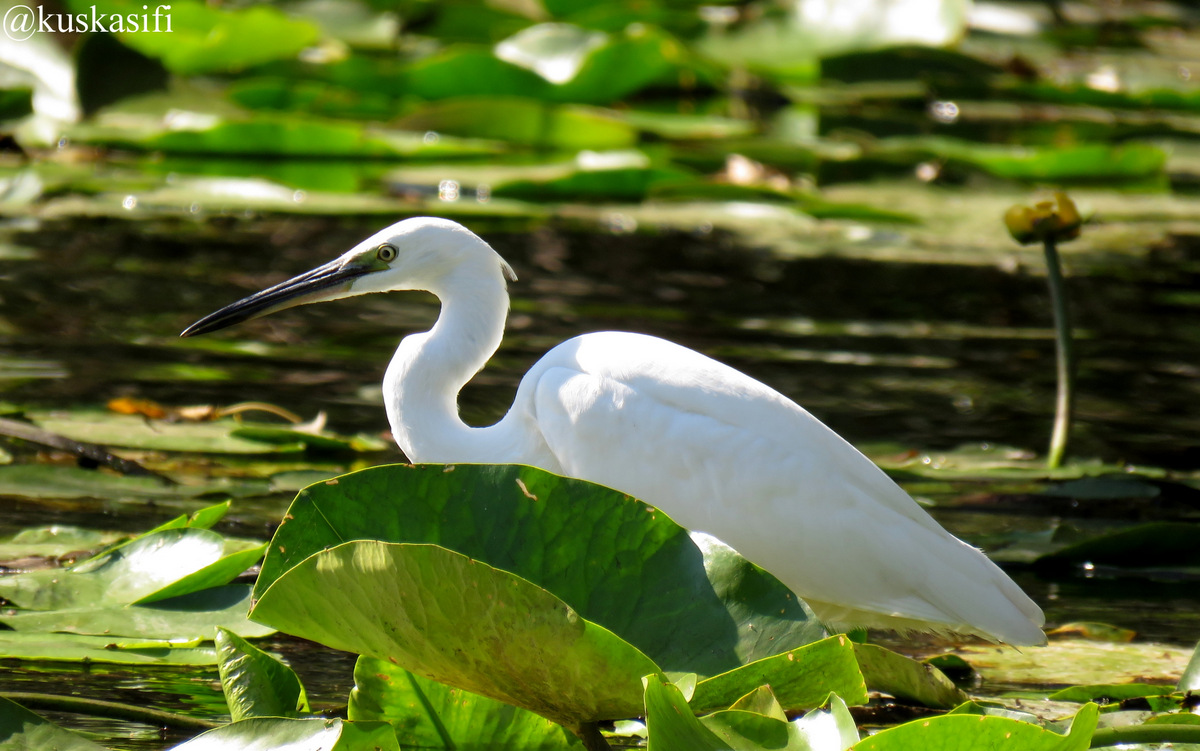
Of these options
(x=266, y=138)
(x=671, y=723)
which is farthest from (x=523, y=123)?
(x=671, y=723)

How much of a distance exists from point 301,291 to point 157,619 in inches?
32.3

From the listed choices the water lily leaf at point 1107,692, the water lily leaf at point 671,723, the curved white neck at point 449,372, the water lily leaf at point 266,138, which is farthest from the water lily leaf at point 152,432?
the water lily leaf at point 266,138

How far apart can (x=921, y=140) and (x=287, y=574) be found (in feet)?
22.6

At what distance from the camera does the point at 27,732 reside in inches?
69.5

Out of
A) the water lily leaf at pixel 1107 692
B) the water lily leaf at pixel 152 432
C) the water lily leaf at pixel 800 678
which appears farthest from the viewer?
the water lily leaf at pixel 152 432

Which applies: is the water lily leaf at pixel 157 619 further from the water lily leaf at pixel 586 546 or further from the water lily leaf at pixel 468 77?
the water lily leaf at pixel 468 77

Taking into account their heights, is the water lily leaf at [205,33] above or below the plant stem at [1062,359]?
above

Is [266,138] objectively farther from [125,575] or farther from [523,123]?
[125,575]

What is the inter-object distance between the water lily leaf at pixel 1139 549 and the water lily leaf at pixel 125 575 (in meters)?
1.69

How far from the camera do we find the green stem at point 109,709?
1937mm

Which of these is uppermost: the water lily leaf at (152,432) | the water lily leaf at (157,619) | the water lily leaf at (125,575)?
the water lily leaf at (125,575)

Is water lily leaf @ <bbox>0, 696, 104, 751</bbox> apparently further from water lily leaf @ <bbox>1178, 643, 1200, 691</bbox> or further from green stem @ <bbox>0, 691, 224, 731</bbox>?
water lily leaf @ <bbox>1178, 643, 1200, 691</bbox>

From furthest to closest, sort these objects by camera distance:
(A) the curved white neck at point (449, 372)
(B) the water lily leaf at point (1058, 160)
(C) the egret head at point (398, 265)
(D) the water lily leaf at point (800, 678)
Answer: (B) the water lily leaf at point (1058, 160) → (C) the egret head at point (398, 265) → (A) the curved white neck at point (449, 372) → (D) the water lily leaf at point (800, 678)

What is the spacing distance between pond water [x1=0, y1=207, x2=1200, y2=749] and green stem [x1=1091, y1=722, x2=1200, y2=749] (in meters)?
0.97
